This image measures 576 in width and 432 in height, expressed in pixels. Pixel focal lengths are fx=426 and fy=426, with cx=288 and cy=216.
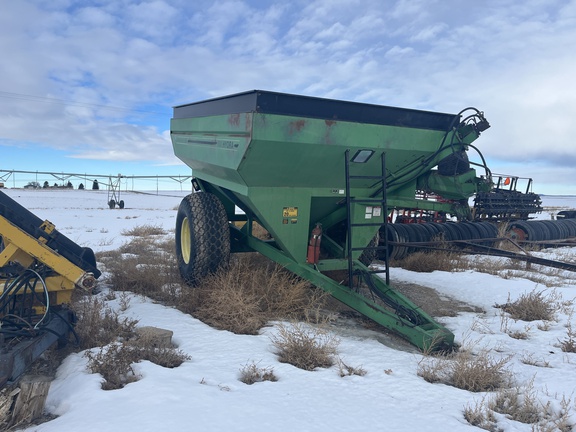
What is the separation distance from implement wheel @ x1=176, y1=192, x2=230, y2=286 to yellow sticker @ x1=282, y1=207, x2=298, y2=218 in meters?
0.93

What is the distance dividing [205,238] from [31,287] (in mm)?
2037

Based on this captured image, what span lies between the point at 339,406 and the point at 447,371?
1119mm

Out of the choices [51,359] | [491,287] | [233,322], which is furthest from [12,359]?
[491,287]

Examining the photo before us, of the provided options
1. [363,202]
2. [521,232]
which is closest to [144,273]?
[363,202]

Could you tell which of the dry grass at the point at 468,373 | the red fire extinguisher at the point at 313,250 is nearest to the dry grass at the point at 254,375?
the dry grass at the point at 468,373

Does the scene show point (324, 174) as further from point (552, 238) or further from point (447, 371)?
point (552, 238)

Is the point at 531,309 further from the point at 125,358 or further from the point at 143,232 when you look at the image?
the point at 143,232

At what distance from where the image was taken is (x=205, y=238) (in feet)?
17.2

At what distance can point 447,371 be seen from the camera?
10.9ft

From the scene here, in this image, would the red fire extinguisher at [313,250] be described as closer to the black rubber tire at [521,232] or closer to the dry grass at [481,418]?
the dry grass at [481,418]

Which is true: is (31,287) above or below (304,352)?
above

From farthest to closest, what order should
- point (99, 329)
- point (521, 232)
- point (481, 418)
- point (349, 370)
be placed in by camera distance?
point (521, 232) → point (99, 329) → point (349, 370) → point (481, 418)

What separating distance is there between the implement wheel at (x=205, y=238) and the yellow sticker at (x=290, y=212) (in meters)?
0.93

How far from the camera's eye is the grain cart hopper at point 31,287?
3131 millimetres
